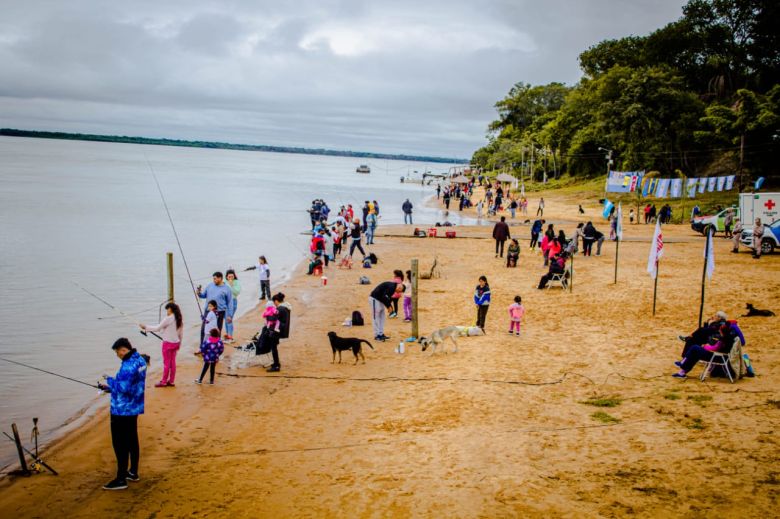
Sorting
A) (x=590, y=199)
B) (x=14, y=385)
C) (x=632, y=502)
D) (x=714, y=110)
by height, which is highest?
(x=714, y=110)

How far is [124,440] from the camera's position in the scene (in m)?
7.18

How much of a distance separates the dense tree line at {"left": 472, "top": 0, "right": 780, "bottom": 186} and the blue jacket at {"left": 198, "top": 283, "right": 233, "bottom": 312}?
3665cm

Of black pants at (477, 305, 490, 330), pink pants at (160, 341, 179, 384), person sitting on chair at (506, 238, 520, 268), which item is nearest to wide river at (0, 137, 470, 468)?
pink pants at (160, 341, 179, 384)

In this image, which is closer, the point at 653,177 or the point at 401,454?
the point at 401,454

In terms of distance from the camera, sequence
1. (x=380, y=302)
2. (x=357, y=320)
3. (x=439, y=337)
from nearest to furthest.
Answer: (x=439, y=337) → (x=380, y=302) → (x=357, y=320)

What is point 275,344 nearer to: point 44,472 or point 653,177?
point 44,472

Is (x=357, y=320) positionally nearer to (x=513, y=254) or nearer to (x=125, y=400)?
(x=125, y=400)

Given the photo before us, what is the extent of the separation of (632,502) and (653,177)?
44.5 metres

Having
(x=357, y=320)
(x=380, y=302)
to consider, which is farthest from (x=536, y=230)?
(x=380, y=302)

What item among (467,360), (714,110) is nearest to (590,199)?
(714,110)

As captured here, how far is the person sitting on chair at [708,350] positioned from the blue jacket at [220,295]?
28.8 feet

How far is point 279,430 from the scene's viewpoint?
9148mm

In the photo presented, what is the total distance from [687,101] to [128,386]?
50.2 meters

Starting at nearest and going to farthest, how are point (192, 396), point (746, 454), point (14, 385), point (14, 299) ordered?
1. point (746, 454)
2. point (192, 396)
3. point (14, 385)
4. point (14, 299)
